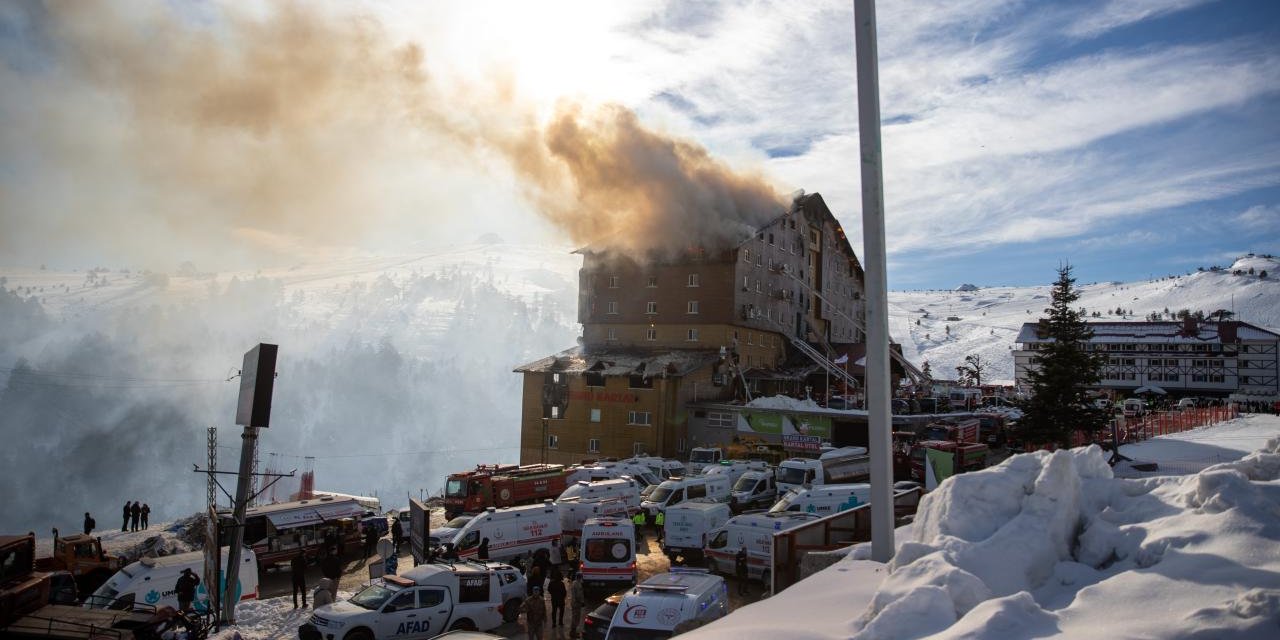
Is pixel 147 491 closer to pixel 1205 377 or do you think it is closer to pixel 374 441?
pixel 374 441

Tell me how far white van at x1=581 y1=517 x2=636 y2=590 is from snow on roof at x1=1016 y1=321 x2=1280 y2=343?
8396 cm

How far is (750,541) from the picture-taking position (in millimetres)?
19000

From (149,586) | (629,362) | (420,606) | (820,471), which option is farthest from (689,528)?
(629,362)

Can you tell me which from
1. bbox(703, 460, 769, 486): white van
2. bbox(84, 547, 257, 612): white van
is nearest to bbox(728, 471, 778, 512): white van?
bbox(703, 460, 769, 486): white van

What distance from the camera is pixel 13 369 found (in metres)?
73.3

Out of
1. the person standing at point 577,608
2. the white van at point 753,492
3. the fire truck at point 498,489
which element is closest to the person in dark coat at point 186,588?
the person standing at point 577,608

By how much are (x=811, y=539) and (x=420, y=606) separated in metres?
7.93

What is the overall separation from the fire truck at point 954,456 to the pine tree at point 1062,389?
290 cm

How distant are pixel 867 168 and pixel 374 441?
95.3m

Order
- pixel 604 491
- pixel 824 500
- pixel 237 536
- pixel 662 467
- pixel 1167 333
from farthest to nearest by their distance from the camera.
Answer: pixel 1167 333 → pixel 662 467 → pixel 604 491 → pixel 824 500 → pixel 237 536

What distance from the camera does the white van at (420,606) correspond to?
14.0 metres

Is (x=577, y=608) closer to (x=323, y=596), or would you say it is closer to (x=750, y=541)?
(x=750, y=541)

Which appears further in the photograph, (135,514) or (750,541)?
(135,514)

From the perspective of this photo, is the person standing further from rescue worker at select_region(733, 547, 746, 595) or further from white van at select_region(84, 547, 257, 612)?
white van at select_region(84, 547, 257, 612)
